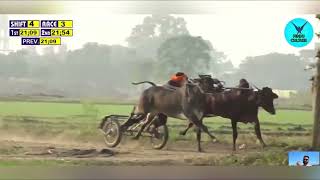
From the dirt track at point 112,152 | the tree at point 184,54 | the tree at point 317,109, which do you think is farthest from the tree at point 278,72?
the dirt track at point 112,152

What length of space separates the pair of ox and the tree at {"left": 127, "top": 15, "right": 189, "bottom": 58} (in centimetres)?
17

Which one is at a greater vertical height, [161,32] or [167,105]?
[161,32]

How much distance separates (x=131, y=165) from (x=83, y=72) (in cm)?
49

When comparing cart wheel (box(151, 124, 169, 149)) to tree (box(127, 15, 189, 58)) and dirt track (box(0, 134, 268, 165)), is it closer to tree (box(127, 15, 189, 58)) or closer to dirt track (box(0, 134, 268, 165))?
dirt track (box(0, 134, 268, 165))

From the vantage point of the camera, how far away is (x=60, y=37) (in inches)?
70.2

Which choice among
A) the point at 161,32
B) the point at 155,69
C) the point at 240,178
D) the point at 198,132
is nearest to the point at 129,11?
the point at 161,32

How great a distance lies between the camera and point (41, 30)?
1.78 m

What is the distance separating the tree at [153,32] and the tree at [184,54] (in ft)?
0.09

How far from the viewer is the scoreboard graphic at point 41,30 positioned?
178 centimetres

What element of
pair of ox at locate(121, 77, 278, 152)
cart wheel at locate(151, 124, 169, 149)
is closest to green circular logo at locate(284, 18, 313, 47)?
pair of ox at locate(121, 77, 278, 152)

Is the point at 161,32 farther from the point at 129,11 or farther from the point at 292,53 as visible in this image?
the point at 292,53

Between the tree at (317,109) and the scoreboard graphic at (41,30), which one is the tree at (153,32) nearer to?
the scoreboard graphic at (41,30)

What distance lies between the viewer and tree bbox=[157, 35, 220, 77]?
1777 millimetres

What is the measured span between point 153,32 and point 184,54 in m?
0.17
